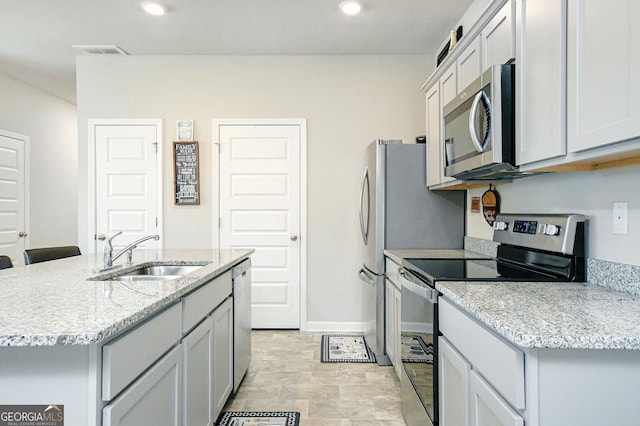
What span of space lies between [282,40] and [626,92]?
3.03 metres

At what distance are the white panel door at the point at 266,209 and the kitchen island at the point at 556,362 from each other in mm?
2791

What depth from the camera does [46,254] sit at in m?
2.41

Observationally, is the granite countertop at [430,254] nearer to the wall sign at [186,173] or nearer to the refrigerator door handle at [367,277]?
the refrigerator door handle at [367,277]

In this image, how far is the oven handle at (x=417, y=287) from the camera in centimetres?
163

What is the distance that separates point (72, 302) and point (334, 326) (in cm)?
295

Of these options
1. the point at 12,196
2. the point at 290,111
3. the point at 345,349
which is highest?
the point at 290,111

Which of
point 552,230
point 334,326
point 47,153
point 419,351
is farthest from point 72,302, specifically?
point 47,153

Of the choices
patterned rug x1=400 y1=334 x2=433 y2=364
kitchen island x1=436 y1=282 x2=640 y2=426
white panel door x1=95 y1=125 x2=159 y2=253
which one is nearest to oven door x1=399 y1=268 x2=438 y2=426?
patterned rug x1=400 y1=334 x2=433 y2=364

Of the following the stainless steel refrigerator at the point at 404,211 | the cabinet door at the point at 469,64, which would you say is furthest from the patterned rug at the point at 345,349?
the cabinet door at the point at 469,64

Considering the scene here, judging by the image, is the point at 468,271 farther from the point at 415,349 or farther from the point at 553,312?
the point at 553,312

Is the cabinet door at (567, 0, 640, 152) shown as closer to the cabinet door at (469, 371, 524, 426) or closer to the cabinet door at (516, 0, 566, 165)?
the cabinet door at (516, 0, 566, 165)

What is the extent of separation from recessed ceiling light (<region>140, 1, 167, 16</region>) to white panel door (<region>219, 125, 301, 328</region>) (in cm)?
115

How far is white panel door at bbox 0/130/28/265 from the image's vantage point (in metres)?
4.42

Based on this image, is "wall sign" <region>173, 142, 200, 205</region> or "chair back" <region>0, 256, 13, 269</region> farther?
"wall sign" <region>173, 142, 200, 205</region>
